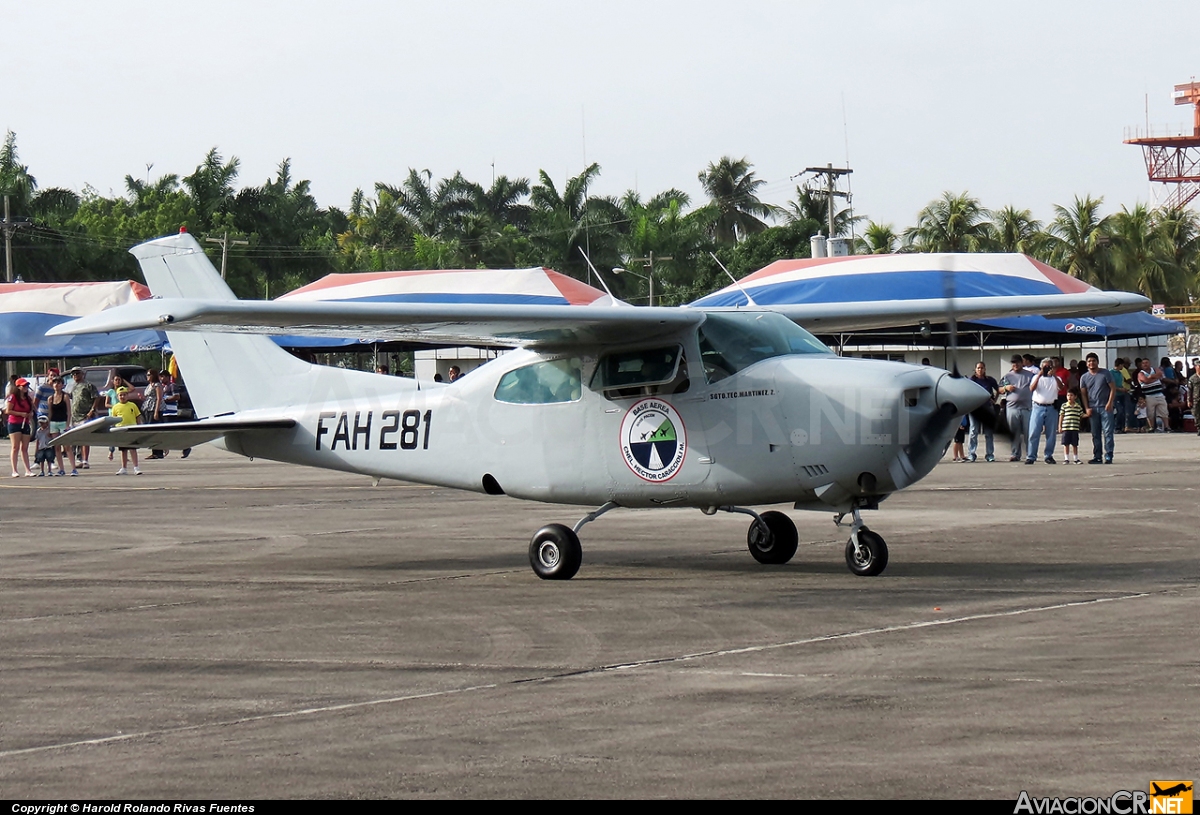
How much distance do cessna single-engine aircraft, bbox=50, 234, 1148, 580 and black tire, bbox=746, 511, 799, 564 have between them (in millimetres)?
15

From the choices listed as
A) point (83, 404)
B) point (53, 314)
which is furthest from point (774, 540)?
point (53, 314)

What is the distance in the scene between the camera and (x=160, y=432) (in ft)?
43.7

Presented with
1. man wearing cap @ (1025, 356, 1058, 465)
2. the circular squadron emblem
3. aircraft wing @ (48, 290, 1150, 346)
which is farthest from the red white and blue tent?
the circular squadron emblem

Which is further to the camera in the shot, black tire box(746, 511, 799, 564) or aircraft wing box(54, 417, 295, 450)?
aircraft wing box(54, 417, 295, 450)

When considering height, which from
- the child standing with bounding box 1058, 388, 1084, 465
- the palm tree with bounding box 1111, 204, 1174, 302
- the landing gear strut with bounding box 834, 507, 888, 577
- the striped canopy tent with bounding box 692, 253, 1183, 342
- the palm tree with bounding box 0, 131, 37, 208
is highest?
the palm tree with bounding box 0, 131, 37, 208

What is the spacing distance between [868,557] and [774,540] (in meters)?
1.23

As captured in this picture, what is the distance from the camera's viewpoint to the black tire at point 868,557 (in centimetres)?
1151

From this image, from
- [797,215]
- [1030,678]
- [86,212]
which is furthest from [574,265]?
[1030,678]

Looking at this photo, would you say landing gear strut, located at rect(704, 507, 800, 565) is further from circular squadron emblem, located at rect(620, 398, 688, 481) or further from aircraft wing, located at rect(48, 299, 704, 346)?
aircraft wing, located at rect(48, 299, 704, 346)

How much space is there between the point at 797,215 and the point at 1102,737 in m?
72.6

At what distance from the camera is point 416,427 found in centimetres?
1330

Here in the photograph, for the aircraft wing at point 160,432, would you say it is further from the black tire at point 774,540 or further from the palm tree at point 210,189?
the palm tree at point 210,189

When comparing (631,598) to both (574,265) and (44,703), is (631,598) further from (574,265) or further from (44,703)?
(574,265)

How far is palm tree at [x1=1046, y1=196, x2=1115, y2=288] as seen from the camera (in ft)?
231
